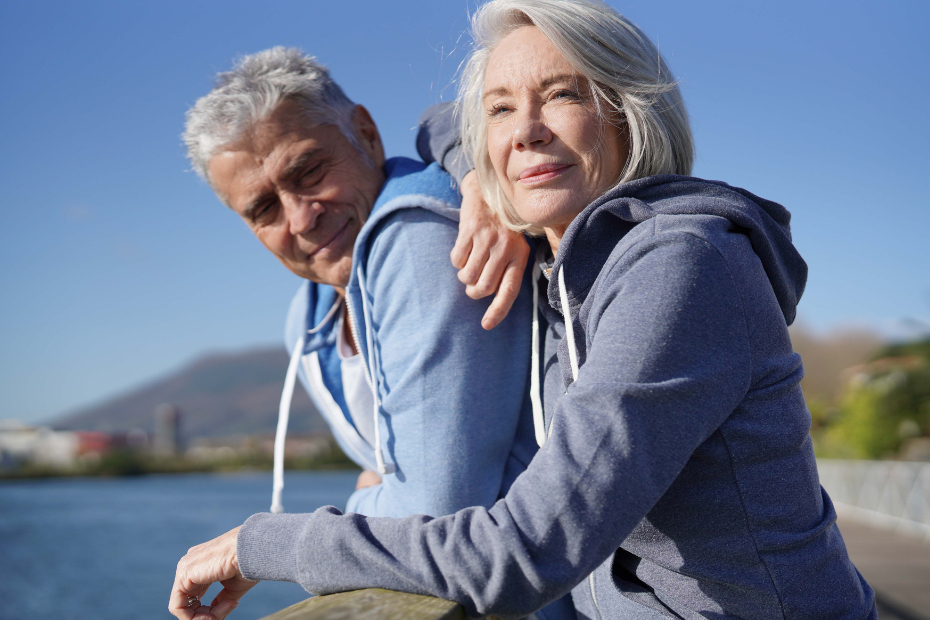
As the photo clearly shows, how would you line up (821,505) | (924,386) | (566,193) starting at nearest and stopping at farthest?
(821,505)
(566,193)
(924,386)

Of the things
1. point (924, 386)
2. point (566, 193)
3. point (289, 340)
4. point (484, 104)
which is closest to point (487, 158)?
point (484, 104)

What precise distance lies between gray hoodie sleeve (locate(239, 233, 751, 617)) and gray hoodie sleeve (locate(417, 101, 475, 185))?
2.74ft

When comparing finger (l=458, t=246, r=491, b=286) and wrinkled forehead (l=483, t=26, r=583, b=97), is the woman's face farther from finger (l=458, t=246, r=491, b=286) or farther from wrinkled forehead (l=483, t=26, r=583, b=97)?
finger (l=458, t=246, r=491, b=286)

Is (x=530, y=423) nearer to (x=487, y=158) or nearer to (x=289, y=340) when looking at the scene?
(x=487, y=158)

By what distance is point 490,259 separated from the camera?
1.40 meters

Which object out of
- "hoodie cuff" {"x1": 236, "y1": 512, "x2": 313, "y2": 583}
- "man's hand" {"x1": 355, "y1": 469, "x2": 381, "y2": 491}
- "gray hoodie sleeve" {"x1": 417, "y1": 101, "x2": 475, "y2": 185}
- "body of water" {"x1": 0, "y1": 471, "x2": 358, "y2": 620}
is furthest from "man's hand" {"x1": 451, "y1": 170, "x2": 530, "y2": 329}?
"body of water" {"x1": 0, "y1": 471, "x2": 358, "y2": 620}

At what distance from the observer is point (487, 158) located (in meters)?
1.53

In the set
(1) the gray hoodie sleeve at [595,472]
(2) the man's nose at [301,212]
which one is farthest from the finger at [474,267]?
(2) the man's nose at [301,212]

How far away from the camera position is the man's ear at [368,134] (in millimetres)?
2029

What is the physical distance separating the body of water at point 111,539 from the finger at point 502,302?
10329mm

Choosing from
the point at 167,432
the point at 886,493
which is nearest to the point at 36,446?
the point at 167,432

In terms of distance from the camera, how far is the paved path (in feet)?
15.5

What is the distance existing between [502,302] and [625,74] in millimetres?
494

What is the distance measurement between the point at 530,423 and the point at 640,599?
1.51 feet
